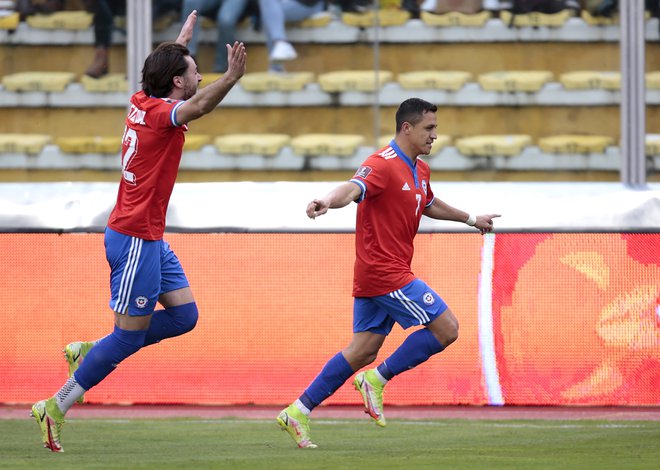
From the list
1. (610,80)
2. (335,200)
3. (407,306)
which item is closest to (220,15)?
(610,80)

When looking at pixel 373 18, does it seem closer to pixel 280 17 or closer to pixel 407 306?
pixel 280 17

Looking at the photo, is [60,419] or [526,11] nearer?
[60,419]

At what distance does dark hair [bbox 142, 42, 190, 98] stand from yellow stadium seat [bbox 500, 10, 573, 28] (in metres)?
5.86

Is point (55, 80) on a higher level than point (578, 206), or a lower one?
higher

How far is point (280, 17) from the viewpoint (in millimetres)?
11000

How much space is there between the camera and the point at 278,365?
8.77 metres

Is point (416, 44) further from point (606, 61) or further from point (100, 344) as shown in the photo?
point (100, 344)

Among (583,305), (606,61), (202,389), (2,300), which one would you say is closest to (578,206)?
(583,305)

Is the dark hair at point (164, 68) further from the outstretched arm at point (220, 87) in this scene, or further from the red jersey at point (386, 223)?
the red jersey at point (386, 223)

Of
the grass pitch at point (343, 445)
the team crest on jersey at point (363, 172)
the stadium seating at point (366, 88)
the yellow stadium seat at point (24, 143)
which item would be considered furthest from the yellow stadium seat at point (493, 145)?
the team crest on jersey at point (363, 172)

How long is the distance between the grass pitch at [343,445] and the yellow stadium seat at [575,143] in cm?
353

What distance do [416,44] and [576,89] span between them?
148cm

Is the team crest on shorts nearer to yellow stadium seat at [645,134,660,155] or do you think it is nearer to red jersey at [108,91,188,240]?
red jersey at [108,91,188,240]

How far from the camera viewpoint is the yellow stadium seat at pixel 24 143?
1108 cm
